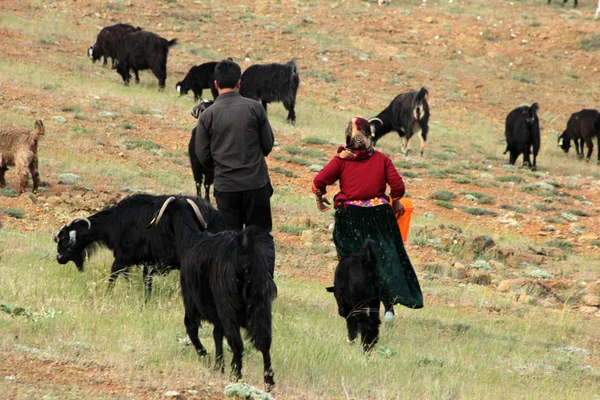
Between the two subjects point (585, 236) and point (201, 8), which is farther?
point (201, 8)

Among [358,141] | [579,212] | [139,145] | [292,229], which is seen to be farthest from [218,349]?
[579,212]

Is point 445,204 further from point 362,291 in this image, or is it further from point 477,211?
point 362,291

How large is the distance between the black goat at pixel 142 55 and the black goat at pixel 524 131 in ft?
33.4

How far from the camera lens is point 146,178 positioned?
16.3m

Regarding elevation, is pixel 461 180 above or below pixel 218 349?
below

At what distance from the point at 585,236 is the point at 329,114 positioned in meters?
11.5

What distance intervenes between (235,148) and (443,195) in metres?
12.3

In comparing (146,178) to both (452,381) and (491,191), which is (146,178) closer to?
(491,191)

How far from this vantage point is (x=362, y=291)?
722cm

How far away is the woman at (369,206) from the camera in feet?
24.9

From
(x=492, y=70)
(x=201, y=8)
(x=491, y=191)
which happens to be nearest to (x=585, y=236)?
(x=491, y=191)

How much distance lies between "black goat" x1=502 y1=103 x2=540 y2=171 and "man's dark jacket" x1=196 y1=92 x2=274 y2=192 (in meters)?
17.1

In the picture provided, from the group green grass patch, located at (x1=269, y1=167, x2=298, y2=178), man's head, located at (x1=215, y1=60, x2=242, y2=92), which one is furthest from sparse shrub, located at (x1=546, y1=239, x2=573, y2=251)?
man's head, located at (x1=215, y1=60, x2=242, y2=92)

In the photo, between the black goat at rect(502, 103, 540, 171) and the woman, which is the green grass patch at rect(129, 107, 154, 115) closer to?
the black goat at rect(502, 103, 540, 171)
